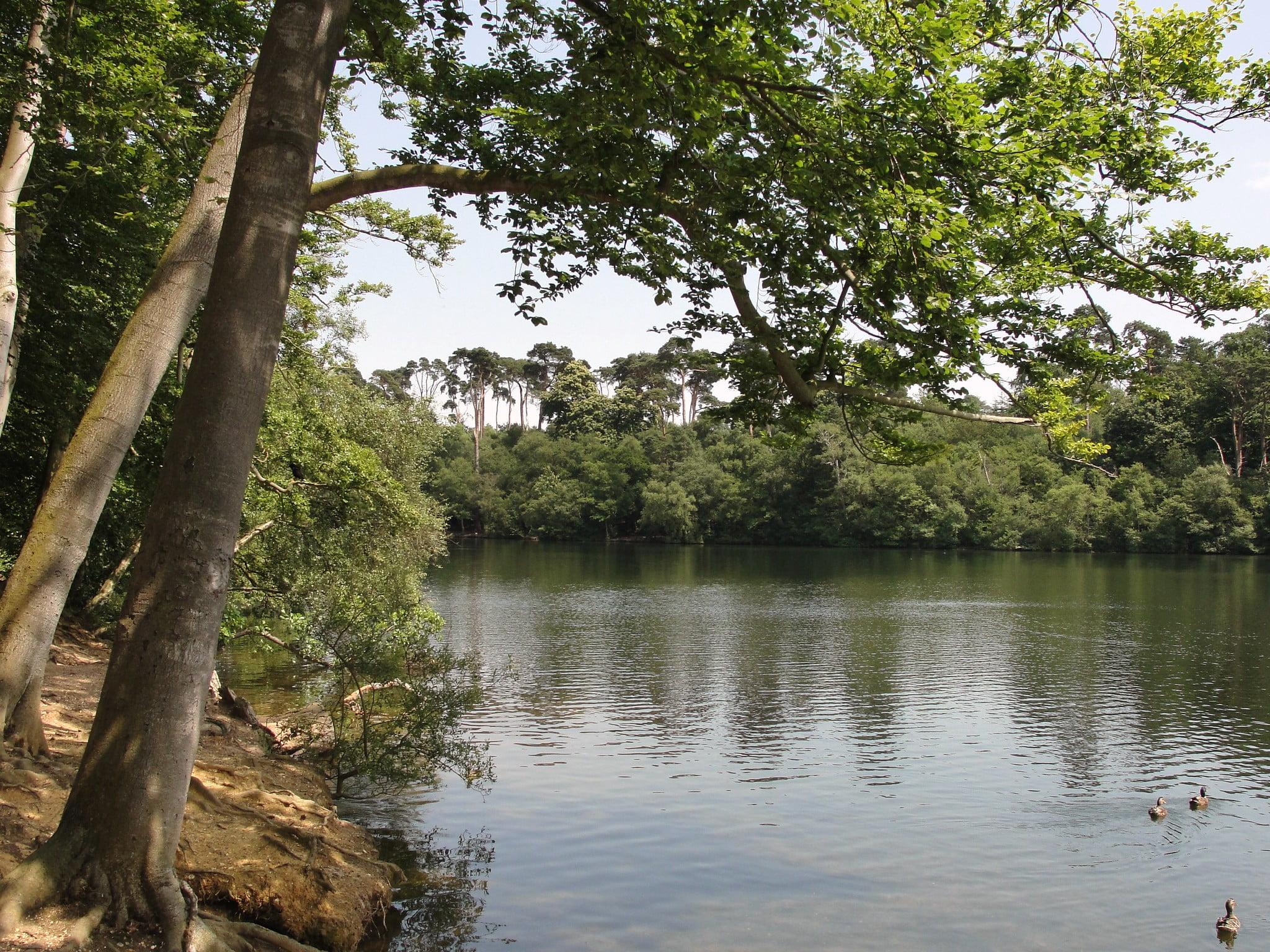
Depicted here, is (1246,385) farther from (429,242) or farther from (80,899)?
(80,899)

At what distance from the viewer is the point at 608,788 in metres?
15.3

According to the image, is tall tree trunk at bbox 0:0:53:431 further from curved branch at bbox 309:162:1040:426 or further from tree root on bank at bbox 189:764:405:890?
tree root on bank at bbox 189:764:405:890

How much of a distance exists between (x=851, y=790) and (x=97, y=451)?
41.5 ft

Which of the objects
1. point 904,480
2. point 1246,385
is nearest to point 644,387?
point 904,480

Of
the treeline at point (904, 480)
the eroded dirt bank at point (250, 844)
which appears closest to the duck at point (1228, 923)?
the eroded dirt bank at point (250, 844)

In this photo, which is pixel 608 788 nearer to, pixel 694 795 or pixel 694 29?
pixel 694 795

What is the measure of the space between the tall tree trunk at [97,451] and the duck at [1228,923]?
1202 centimetres

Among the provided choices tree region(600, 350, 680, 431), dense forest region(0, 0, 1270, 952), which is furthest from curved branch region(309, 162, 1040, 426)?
tree region(600, 350, 680, 431)

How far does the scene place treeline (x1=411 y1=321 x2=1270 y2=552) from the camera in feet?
229

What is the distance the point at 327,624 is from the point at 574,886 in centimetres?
523

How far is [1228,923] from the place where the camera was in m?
10.6

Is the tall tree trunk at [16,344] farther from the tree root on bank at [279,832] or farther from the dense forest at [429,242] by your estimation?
the tree root on bank at [279,832]

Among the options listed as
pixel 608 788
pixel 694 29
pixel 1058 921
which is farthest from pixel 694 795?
pixel 694 29

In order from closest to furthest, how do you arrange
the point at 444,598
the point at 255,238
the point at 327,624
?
the point at 255,238 < the point at 327,624 < the point at 444,598
